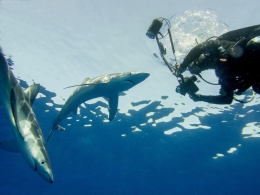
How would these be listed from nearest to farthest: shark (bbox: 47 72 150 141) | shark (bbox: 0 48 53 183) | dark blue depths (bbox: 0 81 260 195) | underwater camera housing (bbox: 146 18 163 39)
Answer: shark (bbox: 0 48 53 183), shark (bbox: 47 72 150 141), underwater camera housing (bbox: 146 18 163 39), dark blue depths (bbox: 0 81 260 195)

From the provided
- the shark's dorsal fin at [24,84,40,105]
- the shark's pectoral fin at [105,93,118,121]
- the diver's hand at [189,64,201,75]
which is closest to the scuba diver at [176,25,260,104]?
the diver's hand at [189,64,201,75]

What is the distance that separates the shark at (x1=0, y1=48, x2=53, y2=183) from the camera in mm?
2959

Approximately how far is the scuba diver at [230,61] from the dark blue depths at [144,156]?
437 inches

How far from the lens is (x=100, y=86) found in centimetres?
527

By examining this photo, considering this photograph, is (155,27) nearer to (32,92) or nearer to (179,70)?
(179,70)

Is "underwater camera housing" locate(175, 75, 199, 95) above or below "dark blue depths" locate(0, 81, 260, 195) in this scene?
above

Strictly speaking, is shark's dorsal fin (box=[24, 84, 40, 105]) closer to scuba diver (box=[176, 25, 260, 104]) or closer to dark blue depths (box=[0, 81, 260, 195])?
scuba diver (box=[176, 25, 260, 104])

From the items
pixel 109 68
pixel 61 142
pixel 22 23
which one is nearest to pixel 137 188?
pixel 61 142

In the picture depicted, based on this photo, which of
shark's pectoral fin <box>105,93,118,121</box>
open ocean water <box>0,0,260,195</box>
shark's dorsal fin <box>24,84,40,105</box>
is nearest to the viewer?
shark's dorsal fin <box>24,84,40,105</box>

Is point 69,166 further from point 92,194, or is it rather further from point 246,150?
point 246,150

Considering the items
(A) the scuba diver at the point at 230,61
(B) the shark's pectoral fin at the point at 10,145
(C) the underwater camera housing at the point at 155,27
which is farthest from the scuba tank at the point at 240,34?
(B) the shark's pectoral fin at the point at 10,145

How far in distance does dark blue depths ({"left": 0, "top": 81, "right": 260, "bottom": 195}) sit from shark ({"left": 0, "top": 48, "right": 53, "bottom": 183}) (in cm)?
1205

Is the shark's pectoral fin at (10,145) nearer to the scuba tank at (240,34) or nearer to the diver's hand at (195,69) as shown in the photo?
the diver's hand at (195,69)

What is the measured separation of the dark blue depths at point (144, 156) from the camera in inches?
722
